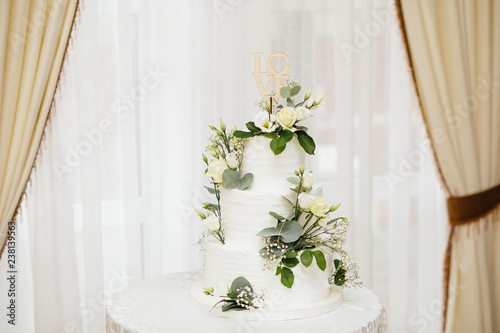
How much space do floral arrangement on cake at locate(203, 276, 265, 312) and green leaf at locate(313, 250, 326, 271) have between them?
21 centimetres

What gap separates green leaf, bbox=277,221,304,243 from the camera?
2.04 meters

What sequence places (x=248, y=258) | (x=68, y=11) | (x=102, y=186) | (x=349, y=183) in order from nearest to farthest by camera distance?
(x=248, y=258), (x=68, y=11), (x=102, y=186), (x=349, y=183)

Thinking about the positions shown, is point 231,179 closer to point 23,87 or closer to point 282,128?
point 282,128

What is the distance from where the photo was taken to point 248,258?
2.06 metres

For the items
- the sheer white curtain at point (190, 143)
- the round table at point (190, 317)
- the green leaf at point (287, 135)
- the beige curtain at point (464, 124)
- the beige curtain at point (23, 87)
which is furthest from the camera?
the beige curtain at point (464, 124)

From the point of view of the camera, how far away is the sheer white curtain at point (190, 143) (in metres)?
2.90

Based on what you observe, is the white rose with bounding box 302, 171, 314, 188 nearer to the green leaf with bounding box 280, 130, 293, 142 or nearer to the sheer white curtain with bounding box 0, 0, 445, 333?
the green leaf with bounding box 280, 130, 293, 142

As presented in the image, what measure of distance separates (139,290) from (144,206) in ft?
2.55

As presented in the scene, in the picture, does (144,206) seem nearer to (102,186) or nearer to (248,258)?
(102,186)

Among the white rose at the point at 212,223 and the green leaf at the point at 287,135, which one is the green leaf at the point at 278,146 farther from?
the white rose at the point at 212,223

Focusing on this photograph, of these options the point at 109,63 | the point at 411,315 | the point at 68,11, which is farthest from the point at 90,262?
the point at 411,315

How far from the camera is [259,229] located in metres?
2.08

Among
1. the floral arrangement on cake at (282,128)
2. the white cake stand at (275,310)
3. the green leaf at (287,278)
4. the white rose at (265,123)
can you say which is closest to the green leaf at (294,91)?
the floral arrangement on cake at (282,128)

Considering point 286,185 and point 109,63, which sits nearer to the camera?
point 286,185
